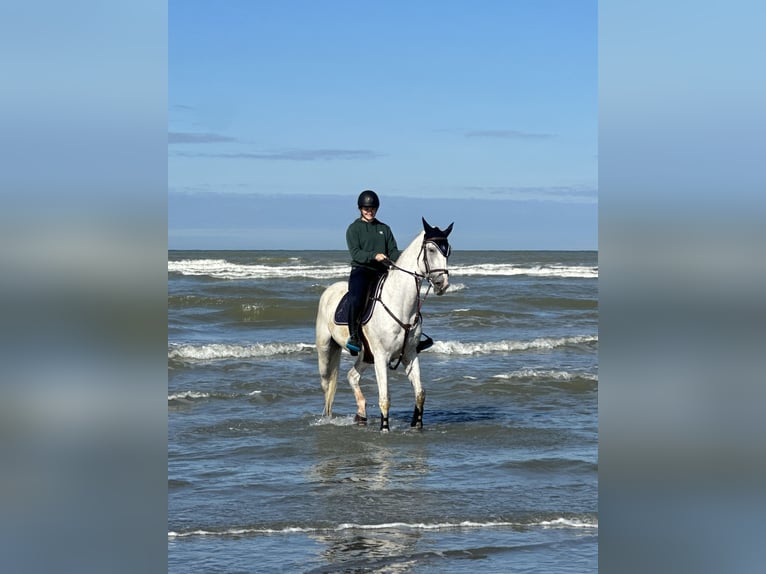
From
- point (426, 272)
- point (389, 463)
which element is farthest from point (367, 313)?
point (389, 463)

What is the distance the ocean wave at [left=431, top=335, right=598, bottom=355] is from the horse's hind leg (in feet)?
26.2

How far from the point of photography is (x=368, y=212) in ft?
35.2

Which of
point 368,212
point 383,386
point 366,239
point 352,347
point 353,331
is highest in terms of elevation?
point 368,212

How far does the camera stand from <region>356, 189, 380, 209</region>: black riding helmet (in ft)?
34.9

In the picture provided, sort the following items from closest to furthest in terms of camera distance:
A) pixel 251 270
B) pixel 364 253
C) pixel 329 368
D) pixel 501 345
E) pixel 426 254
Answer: pixel 426 254 → pixel 364 253 → pixel 329 368 → pixel 501 345 → pixel 251 270

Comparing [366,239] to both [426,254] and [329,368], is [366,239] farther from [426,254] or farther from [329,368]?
[329,368]

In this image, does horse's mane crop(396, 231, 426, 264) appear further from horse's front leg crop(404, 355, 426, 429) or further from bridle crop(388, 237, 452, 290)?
horse's front leg crop(404, 355, 426, 429)

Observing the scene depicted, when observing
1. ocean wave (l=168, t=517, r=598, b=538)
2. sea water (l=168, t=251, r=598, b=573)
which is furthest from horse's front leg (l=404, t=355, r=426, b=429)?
ocean wave (l=168, t=517, r=598, b=538)

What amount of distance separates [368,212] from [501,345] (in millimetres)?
10737

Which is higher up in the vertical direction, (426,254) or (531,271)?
(426,254)
